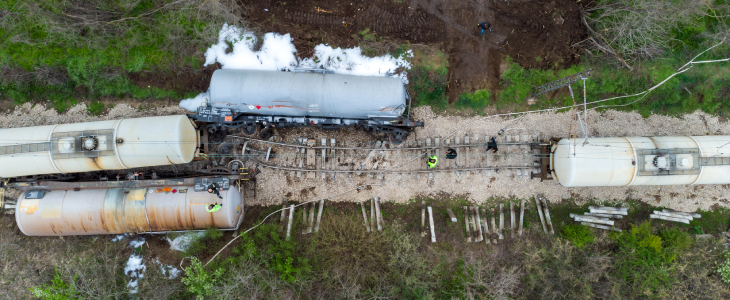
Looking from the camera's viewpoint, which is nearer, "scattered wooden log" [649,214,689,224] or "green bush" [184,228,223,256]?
"green bush" [184,228,223,256]

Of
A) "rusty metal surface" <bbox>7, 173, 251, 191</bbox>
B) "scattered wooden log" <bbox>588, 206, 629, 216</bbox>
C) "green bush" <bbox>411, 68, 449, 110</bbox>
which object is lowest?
"scattered wooden log" <bbox>588, 206, 629, 216</bbox>

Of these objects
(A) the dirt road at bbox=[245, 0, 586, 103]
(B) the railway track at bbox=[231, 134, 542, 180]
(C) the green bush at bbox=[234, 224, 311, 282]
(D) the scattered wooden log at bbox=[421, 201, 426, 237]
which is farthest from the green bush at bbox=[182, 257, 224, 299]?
(A) the dirt road at bbox=[245, 0, 586, 103]

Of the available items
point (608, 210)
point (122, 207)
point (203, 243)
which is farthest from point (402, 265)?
point (122, 207)

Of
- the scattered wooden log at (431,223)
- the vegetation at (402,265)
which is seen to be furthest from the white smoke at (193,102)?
the scattered wooden log at (431,223)

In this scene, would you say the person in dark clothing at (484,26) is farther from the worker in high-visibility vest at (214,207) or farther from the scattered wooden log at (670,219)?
the worker in high-visibility vest at (214,207)

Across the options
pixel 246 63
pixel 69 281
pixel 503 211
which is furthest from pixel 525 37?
pixel 69 281

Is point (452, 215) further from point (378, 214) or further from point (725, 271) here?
point (725, 271)

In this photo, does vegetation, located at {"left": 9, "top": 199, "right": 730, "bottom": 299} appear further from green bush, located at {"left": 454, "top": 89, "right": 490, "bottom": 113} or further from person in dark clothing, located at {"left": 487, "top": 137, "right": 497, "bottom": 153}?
green bush, located at {"left": 454, "top": 89, "right": 490, "bottom": 113}
